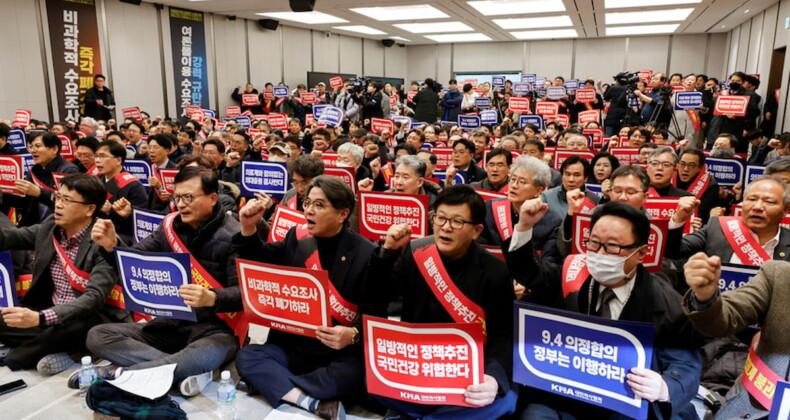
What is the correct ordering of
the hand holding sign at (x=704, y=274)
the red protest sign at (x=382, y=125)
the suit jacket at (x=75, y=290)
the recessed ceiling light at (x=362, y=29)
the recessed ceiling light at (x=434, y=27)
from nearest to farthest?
1. the hand holding sign at (x=704, y=274)
2. the suit jacket at (x=75, y=290)
3. the red protest sign at (x=382, y=125)
4. the recessed ceiling light at (x=434, y=27)
5. the recessed ceiling light at (x=362, y=29)

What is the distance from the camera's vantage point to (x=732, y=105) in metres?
7.77

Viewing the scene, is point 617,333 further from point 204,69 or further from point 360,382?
point 204,69

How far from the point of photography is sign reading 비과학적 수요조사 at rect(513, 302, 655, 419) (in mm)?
1837

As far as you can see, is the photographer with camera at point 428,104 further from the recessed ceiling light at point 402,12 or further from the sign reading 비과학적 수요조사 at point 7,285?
the sign reading 비과학적 수요조사 at point 7,285

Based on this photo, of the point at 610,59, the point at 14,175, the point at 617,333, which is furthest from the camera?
the point at 610,59

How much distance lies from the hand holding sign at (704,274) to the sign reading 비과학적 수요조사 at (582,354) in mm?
209

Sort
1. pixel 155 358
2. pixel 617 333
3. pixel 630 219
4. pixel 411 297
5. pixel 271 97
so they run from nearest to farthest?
1. pixel 617 333
2. pixel 630 219
3. pixel 411 297
4. pixel 155 358
5. pixel 271 97

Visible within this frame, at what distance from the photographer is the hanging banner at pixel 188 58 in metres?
14.6

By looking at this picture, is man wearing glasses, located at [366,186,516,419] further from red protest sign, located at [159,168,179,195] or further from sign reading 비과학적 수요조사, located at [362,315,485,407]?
red protest sign, located at [159,168,179,195]

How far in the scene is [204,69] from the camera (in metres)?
15.5

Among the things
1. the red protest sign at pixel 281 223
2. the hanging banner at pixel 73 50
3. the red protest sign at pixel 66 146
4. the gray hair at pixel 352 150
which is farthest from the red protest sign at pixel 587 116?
the hanging banner at pixel 73 50

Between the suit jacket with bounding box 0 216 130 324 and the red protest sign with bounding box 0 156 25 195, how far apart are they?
136cm

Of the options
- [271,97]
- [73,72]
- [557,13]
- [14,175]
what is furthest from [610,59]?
[14,175]

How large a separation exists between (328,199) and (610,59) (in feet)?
70.6
